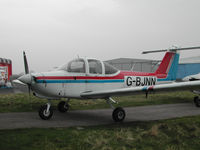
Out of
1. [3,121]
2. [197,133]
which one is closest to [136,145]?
[197,133]

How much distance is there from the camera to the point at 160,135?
5.54 m

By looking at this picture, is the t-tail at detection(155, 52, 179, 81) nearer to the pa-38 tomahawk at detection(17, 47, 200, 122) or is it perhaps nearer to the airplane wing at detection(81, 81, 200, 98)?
the pa-38 tomahawk at detection(17, 47, 200, 122)

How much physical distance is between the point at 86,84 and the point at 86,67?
25.2 inches

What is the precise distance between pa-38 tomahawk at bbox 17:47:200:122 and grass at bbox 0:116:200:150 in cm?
143

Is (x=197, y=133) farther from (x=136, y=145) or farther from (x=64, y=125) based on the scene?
(x=64, y=125)

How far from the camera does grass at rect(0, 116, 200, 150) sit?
14.7 feet

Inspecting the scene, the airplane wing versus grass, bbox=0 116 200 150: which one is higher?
the airplane wing

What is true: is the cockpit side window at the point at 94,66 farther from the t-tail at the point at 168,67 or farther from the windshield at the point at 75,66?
the t-tail at the point at 168,67

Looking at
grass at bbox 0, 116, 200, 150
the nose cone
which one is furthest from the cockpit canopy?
grass at bbox 0, 116, 200, 150

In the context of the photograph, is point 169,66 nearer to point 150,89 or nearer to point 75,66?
point 150,89


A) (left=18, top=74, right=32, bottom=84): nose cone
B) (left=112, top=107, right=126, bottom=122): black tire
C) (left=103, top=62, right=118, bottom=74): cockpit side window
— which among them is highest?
(left=103, top=62, right=118, bottom=74): cockpit side window

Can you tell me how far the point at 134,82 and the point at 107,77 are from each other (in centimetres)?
152

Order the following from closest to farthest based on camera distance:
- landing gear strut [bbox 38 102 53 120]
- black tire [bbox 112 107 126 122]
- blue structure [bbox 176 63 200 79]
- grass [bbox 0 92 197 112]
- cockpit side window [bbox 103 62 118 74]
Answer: landing gear strut [bbox 38 102 53 120], black tire [bbox 112 107 126 122], cockpit side window [bbox 103 62 118 74], grass [bbox 0 92 197 112], blue structure [bbox 176 63 200 79]

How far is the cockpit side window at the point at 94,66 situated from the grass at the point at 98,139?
101 inches
